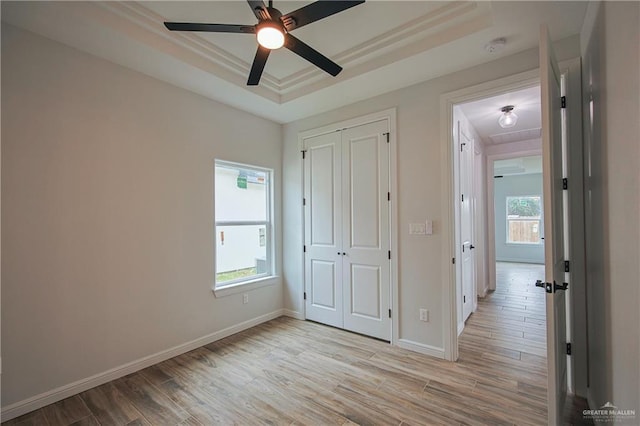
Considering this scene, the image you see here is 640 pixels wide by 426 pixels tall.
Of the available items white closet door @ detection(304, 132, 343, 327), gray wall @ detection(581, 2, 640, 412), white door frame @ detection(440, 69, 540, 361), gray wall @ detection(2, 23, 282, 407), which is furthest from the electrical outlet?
gray wall @ detection(2, 23, 282, 407)

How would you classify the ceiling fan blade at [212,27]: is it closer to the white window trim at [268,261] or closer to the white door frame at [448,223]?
the white window trim at [268,261]

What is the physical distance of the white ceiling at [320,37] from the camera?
6.48 feet

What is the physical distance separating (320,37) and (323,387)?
2.93m

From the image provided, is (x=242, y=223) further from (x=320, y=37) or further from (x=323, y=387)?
(x=320, y=37)

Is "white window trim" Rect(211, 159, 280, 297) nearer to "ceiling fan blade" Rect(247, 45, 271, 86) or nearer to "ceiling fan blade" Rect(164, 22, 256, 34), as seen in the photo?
"ceiling fan blade" Rect(247, 45, 271, 86)

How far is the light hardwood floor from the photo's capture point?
6.45 ft

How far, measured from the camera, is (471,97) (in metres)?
2.60

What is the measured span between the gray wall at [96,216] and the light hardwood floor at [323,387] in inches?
14.3

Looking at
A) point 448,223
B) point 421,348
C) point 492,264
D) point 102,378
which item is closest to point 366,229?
point 448,223

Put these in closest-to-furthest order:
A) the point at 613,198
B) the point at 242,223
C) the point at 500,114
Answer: the point at 613,198, the point at 242,223, the point at 500,114

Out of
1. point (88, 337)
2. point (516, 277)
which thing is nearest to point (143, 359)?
point (88, 337)

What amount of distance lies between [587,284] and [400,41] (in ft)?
7.70

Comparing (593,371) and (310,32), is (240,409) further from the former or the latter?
(310,32)

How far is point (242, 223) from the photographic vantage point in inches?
144
